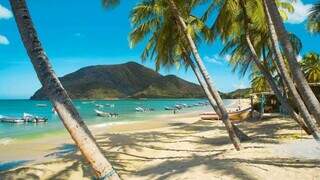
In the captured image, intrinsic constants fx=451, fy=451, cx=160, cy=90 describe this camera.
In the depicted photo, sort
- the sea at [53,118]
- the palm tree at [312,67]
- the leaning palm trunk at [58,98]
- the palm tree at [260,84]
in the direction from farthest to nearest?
the palm tree at [260,84]
the palm tree at [312,67]
the sea at [53,118]
the leaning palm trunk at [58,98]

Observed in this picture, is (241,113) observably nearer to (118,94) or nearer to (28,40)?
(28,40)

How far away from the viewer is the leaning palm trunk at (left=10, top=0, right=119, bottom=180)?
5762 millimetres

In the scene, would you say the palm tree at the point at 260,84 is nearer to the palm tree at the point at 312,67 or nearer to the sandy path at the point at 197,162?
the palm tree at the point at 312,67

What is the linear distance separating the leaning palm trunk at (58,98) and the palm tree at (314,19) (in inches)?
423

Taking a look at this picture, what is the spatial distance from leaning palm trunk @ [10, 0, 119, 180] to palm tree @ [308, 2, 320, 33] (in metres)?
10.7

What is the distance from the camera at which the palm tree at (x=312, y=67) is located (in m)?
35.5

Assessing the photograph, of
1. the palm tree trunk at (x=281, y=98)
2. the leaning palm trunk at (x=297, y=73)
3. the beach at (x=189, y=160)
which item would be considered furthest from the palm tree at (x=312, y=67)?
the leaning palm trunk at (x=297, y=73)

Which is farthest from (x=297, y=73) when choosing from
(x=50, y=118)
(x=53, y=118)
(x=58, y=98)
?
(x=50, y=118)

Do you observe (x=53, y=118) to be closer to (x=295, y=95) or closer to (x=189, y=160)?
(x=189, y=160)

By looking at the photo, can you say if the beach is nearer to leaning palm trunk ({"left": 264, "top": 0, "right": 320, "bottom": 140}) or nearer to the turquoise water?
leaning palm trunk ({"left": 264, "top": 0, "right": 320, "bottom": 140})

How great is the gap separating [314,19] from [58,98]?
11.6 meters

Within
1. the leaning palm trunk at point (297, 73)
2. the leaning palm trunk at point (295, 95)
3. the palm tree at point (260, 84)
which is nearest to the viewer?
the leaning palm trunk at point (297, 73)

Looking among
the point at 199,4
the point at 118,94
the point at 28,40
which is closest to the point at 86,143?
the point at 28,40

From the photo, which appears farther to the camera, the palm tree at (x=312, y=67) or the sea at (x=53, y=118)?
the palm tree at (x=312, y=67)
